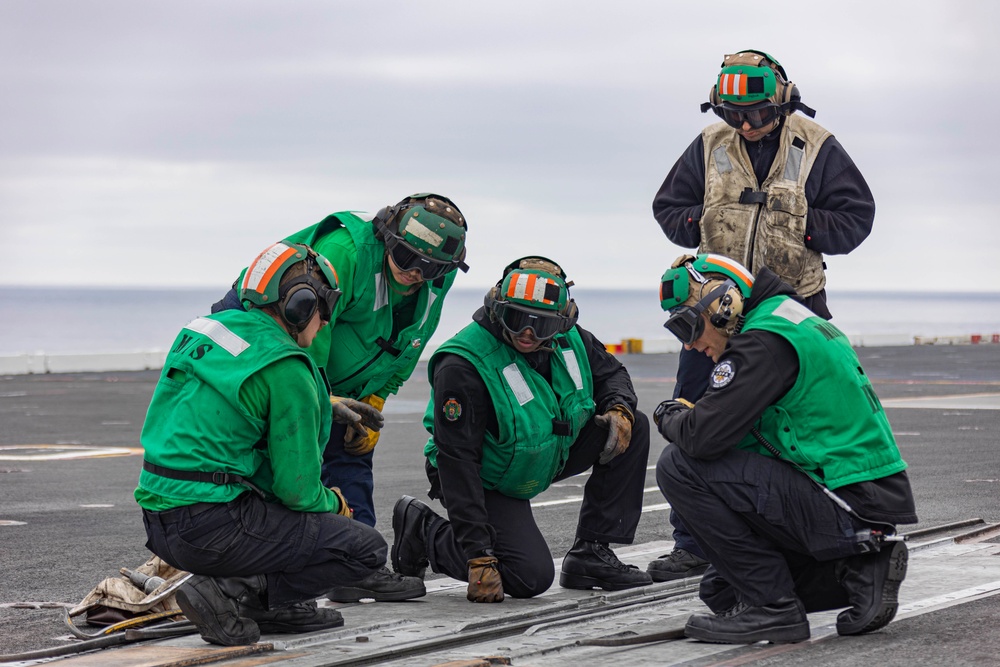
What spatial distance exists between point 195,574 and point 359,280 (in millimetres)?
1663

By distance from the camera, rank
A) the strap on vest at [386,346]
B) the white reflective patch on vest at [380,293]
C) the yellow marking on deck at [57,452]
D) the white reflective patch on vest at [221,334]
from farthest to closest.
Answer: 1. the yellow marking on deck at [57,452]
2. the strap on vest at [386,346]
3. the white reflective patch on vest at [380,293]
4. the white reflective patch on vest at [221,334]

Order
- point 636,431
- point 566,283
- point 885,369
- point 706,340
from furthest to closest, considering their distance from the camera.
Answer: point 885,369 < point 636,431 < point 566,283 < point 706,340

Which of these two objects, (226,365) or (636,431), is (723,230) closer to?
(636,431)

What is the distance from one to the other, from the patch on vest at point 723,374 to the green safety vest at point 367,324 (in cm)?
159

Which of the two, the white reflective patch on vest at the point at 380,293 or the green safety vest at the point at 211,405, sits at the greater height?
the white reflective patch on vest at the point at 380,293

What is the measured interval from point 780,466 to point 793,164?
2.07 m

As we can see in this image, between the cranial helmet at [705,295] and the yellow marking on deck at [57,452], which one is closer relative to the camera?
the cranial helmet at [705,295]

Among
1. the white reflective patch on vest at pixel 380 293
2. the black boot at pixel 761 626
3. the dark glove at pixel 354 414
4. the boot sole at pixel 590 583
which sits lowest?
the boot sole at pixel 590 583

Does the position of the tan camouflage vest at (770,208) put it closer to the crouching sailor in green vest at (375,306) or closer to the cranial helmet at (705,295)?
the crouching sailor in green vest at (375,306)

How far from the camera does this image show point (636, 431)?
6.59m

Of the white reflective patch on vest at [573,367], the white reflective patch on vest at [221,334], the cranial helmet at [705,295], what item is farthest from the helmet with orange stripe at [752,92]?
the white reflective patch on vest at [221,334]

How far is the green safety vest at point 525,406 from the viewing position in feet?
Result: 20.2

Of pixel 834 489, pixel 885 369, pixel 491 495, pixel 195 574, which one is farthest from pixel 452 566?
A: pixel 885 369

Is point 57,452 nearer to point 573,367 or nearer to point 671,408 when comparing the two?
point 573,367
